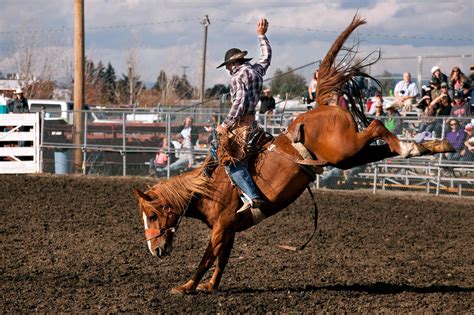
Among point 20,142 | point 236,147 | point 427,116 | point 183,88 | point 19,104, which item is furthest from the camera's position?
point 183,88

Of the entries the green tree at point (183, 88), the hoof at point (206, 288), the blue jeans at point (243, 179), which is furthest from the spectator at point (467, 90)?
the green tree at point (183, 88)

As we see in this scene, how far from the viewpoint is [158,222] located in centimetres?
688

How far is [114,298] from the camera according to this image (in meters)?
6.60

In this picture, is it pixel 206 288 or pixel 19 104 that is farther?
pixel 19 104

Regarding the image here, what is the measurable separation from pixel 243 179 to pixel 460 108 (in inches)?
392

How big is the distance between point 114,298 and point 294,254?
2.88 meters

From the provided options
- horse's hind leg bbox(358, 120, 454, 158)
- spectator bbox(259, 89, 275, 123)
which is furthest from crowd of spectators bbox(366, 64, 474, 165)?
horse's hind leg bbox(358, 120, 454, 158)

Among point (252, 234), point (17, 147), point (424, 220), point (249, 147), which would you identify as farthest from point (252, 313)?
point (17, 147)

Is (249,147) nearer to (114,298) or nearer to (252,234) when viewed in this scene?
(114,298)

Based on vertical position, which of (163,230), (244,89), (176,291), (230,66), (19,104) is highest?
(230,66)

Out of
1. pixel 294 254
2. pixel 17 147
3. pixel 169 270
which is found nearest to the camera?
pixel 169 270

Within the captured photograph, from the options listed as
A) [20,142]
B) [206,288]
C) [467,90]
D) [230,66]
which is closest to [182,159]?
[20,142]

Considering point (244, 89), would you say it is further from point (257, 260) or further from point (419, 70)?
point (419, 70)

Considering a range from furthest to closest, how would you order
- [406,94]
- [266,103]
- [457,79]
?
[266,103]
[406,94]
[457,79]
